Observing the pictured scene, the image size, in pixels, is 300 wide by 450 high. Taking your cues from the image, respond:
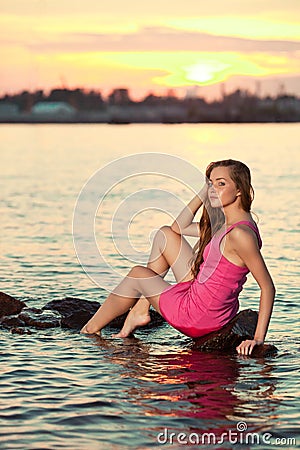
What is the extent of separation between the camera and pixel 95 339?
29.7 feet

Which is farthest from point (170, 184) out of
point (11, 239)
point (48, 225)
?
point (11, 239)

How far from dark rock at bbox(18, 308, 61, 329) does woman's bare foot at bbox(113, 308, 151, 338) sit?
811 millimetres

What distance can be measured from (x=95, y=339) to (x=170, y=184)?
67.2ft

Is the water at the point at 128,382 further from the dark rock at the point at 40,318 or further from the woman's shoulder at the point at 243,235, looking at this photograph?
the woman's shoulder at the point at 243,235

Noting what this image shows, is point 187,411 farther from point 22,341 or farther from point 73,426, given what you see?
point 22,341

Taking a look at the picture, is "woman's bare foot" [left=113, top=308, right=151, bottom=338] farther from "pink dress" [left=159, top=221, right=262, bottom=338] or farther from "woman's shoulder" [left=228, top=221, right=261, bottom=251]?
"woman's shoulder" [left=228, top=221, right=261, bottom=251]

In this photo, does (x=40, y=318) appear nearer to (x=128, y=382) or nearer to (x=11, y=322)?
(x=11, y=322)

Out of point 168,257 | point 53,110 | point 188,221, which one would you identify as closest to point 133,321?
point 168,257

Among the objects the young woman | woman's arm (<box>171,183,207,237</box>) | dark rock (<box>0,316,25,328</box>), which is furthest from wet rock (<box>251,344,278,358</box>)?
dark rock (<box>0,316,25,328</box>)

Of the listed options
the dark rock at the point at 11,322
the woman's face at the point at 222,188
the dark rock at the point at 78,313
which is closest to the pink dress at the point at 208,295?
the woman's face at the point at 222,188

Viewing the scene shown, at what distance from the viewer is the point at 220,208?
823 cm

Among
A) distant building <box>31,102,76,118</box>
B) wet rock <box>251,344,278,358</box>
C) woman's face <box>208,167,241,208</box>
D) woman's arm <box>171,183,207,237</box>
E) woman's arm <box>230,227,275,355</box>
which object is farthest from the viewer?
distant building <box>31,102,76,118</box>

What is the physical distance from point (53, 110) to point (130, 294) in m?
130

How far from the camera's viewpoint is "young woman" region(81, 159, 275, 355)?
794 centimetres
